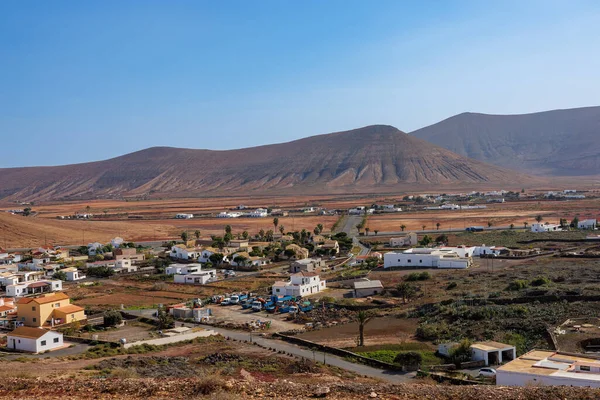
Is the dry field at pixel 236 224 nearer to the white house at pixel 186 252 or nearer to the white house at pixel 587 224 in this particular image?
the white house at pixel 587 224

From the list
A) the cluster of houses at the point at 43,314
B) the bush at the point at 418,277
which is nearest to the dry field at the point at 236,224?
the bush at the point at 418,277


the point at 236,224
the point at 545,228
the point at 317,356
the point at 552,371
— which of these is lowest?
the point at 317,356

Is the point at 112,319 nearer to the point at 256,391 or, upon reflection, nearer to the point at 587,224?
the point at 256,391

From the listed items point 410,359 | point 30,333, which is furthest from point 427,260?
point 30,333

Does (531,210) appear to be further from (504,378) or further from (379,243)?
(504,378)

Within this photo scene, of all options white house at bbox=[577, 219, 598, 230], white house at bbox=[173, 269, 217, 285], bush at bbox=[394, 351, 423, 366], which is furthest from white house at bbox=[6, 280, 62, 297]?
white house at bbox=[577, 219, 598, 230]

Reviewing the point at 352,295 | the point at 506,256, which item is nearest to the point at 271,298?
the point at 352,295

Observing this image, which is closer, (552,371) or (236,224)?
(552,371)
